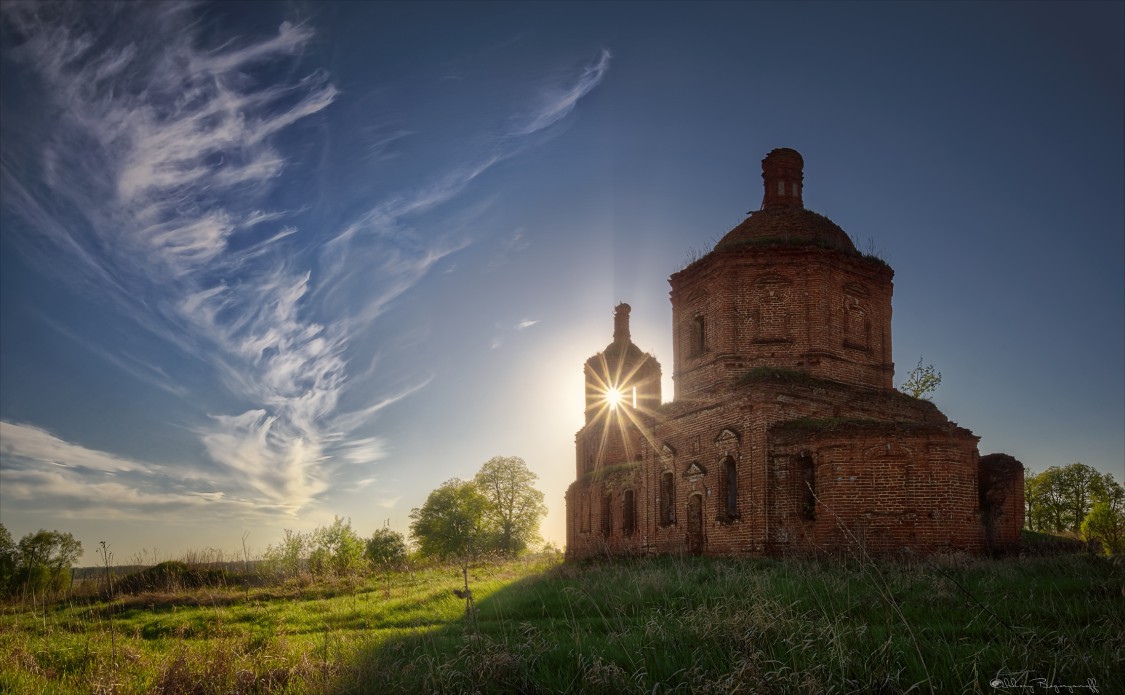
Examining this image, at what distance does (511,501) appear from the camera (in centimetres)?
5569

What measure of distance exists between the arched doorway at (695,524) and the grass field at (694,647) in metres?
7.42

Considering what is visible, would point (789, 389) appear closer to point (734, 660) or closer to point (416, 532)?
point (734, 660)

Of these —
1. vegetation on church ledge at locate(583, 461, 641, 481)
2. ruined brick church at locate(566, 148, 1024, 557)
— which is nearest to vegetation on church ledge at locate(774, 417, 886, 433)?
ruined brick church at locate(566, 148, 1024, 557)

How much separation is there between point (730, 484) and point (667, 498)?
299 centimetres

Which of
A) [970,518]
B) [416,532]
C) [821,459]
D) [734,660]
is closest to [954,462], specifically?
[970,518]

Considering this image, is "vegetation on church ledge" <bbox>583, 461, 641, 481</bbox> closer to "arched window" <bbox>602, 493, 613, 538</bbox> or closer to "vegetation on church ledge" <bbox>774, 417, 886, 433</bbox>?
"arched window" <bbox>602, 493, 613, 538</bbox>

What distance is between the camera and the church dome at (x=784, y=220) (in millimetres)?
21125

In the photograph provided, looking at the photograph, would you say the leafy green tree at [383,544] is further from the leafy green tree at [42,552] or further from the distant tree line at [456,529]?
the leafy green tree at [42,552]

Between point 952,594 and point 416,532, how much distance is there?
161 ft

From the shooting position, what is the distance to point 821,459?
57.6ft

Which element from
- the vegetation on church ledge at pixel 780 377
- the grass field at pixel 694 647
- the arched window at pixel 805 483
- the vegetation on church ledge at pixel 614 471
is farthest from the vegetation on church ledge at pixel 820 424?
the vegetation on church ledge at pixel 614 471

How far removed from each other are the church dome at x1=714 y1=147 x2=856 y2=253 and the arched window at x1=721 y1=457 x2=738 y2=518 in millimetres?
6514

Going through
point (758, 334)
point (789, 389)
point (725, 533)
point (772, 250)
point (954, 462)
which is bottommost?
point (725, 533)

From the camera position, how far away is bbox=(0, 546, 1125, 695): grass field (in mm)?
4781
